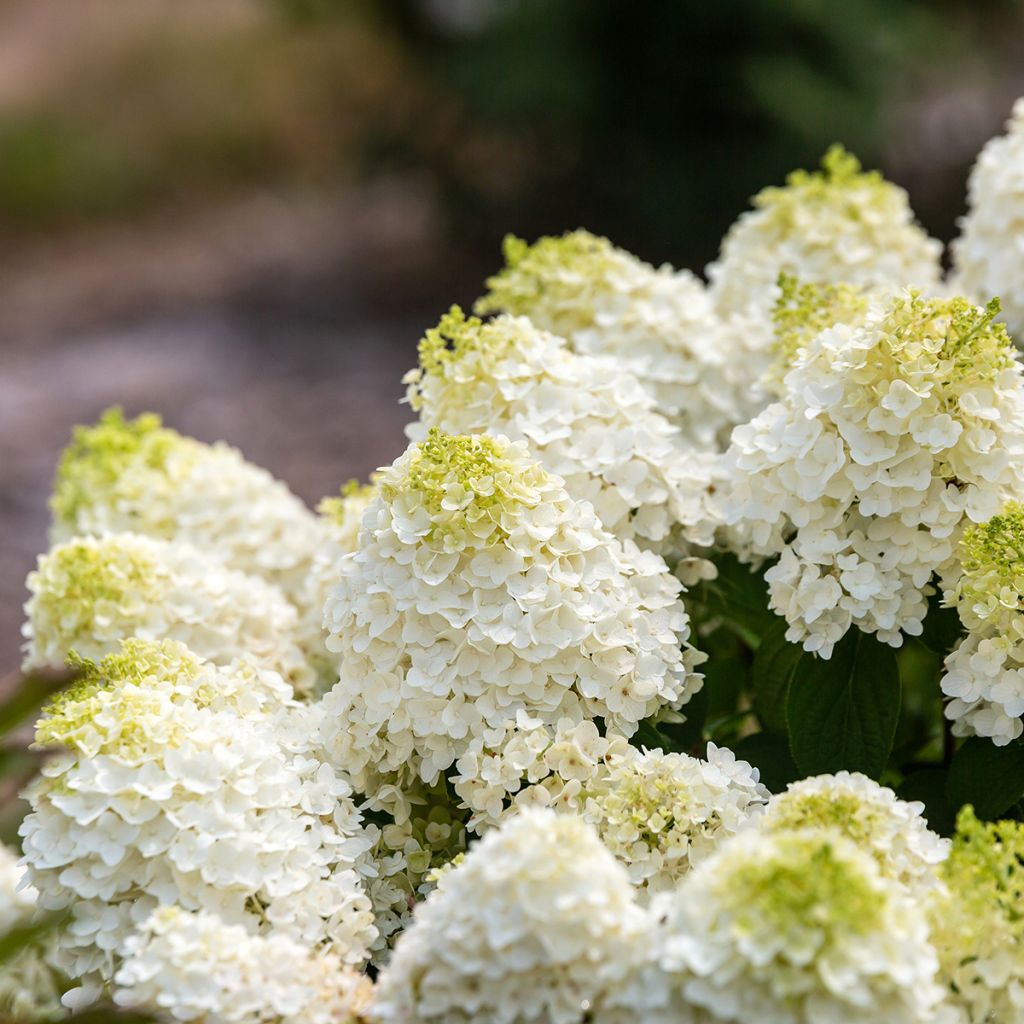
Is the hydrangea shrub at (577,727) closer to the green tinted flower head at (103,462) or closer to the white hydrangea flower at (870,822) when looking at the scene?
the white hydrangea flower at (870,822)

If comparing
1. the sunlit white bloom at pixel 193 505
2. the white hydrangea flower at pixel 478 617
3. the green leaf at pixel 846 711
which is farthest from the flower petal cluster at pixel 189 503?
the green leaf at pixel 846 711

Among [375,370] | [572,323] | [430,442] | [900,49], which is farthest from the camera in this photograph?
[375,370]

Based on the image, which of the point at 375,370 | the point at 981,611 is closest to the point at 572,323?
the point at 981,611

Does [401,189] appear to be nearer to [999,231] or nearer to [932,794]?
[999,231]

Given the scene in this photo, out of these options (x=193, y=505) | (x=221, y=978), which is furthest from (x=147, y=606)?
(x=221, y=978)

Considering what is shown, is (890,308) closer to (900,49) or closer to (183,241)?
(900,49)

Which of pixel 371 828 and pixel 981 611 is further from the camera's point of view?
pixel 371 828

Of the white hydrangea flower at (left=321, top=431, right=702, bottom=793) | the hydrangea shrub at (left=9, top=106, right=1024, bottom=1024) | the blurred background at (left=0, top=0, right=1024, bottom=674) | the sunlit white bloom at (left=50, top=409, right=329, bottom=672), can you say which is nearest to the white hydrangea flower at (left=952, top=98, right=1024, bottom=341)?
the hydrangea shrub at (left=9, top=106, right=1024, bottom=1024)
